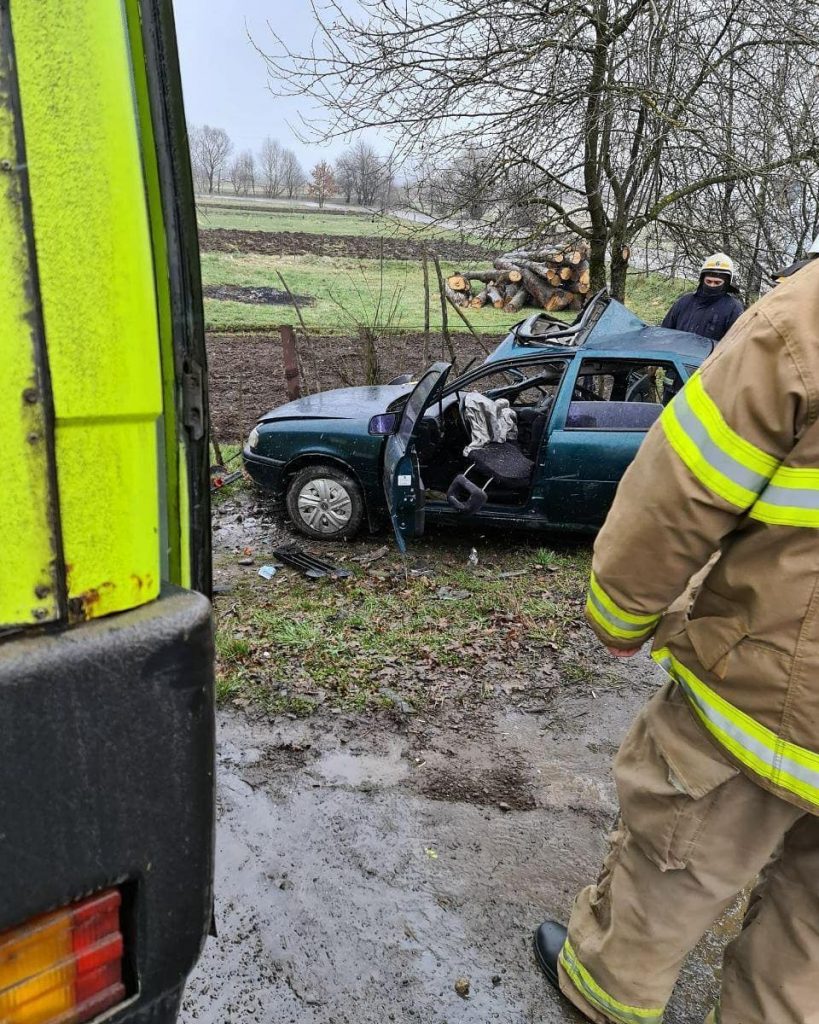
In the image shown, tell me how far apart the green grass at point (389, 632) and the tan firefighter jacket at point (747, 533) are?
2206 millimetres

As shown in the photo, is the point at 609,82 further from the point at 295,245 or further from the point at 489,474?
the point at 295,245

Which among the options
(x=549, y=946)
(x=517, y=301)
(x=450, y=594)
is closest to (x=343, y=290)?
(x=517, y=301)

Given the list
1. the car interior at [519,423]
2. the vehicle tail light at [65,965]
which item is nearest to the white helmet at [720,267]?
the car interior at [519,423]

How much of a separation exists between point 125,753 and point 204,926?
36 centimetres

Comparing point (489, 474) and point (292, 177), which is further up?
point (292, 177)

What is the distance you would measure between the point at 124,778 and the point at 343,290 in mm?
18762

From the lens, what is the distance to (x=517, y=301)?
17.6 meters

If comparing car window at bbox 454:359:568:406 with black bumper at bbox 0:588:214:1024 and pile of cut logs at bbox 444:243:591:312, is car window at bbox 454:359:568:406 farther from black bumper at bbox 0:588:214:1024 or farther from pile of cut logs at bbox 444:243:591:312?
pile of cut logs at bbox 444:243:591:312

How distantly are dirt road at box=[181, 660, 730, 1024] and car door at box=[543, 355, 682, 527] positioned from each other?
1.81 meters

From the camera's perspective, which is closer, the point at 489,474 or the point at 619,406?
the point at 619,406

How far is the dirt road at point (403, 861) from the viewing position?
2109 mm

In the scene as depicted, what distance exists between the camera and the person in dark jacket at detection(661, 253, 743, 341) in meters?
6.52

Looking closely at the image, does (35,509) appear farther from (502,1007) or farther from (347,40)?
(347,40)

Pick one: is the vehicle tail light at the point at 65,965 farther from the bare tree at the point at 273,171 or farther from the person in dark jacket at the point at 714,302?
the bare tree at the point at 273,171
